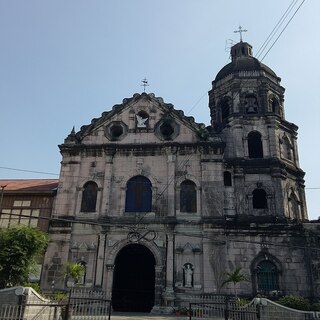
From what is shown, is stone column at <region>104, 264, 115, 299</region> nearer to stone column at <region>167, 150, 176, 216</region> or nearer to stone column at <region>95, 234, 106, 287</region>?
stone column at <region>95, 234, 106, 287</region>

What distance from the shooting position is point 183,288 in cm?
2361

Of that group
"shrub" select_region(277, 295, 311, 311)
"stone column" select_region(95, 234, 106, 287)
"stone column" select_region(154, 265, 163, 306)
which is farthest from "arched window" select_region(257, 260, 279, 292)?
"stone column" select_region(95, 234, 106, 287)

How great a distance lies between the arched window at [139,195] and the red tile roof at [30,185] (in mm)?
5841

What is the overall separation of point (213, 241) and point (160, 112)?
423 inches

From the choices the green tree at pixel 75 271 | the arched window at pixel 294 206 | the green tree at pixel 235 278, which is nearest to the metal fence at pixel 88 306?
the green tree at pixel 75 271

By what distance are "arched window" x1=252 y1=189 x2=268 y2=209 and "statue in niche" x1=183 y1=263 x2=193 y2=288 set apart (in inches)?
265

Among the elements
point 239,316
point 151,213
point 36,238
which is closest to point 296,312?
point 239,316

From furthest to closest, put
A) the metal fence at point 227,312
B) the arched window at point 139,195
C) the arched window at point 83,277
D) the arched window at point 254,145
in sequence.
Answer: the arched window at point 254,145, the arched window at point 139,195, the arched window at point 83,277, the metal fence at point 227,312

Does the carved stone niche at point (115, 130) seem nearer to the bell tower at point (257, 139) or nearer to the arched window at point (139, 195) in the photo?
the arched window at point (139, 195)

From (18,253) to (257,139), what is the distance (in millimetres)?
19086

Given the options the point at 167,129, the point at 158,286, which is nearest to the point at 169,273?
the point at 158,286

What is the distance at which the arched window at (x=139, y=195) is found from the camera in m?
26.3

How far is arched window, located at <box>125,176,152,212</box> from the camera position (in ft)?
86.3

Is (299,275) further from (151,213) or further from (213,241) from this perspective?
(151,213)
